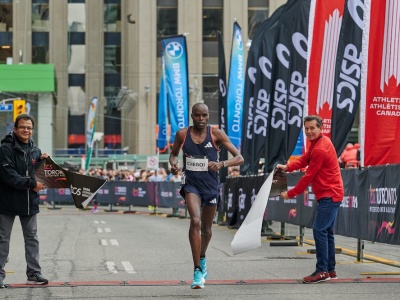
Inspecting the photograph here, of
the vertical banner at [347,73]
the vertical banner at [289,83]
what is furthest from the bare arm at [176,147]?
the vertical banner at [289,83]

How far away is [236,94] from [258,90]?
547cm

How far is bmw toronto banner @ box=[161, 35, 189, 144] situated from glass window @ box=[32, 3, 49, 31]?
51944 millimetres

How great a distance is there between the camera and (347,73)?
1605 cm

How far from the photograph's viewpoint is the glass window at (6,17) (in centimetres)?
8400

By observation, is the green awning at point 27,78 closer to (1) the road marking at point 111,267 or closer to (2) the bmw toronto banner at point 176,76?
(2) the bmw toronto banner at point 176,76

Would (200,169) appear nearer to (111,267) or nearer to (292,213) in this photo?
(111,267)

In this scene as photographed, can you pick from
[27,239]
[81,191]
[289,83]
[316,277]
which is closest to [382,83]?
[316,277]

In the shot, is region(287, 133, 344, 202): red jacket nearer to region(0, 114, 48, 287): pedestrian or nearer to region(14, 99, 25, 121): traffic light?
region(0, 114, 48, 287): pedestrian

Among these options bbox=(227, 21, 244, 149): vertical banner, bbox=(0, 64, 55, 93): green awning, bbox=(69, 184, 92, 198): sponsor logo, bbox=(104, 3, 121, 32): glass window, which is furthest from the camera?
bbox=(104, 3, 121, 32): glass window

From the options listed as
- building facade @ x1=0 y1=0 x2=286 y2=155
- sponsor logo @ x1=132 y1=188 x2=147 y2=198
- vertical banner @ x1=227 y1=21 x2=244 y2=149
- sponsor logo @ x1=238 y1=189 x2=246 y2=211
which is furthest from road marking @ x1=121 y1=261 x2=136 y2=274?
building facade @ x1=0 y1=0 x2=286 y2=155

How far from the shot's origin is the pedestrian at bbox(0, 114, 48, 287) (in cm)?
1104

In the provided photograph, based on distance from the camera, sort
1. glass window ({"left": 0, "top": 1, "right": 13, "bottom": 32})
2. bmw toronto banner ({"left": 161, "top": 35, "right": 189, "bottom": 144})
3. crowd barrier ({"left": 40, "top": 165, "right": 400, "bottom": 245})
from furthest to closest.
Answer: glass window ({"left": 0, "top": 1, "right": 13, "bottom": 32})
bmw toronto banner ({"left": 161, "top": 35, "right": 189, "bottom": 144})
crowd barrier ({"left": 40, "top": 165, "right": 400, "bottom": 245})

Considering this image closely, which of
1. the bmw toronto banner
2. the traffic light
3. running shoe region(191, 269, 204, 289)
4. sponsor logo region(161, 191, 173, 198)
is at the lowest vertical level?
sponsor logo region(161, 191, 173, 198)

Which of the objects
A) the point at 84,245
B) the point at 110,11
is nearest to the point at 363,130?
the point at 84,245
